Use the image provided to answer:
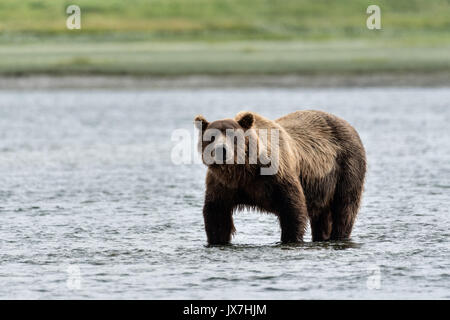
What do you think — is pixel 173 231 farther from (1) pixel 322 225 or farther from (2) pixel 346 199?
(2) pixel 346 199

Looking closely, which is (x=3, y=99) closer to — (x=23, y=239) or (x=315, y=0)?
(x=23, y=239)

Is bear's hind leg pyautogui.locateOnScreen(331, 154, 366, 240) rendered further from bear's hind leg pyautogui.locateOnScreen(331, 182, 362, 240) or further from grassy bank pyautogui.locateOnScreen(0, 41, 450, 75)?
grassy bank pyautogui.locateOnScreen(0, 41, 450, 75)

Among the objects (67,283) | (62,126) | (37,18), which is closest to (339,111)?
(62,126)

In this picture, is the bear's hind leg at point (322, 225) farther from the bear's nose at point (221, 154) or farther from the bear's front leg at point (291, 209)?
the bear's nose at point (221, 154)

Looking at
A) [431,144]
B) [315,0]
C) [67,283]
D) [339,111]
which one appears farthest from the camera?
[315,0]

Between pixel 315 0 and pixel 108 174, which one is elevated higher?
pixel 315 0

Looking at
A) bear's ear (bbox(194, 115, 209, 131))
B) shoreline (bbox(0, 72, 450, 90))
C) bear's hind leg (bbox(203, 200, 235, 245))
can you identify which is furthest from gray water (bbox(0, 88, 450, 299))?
shoreline (bbox(0, 72, 450, 90))

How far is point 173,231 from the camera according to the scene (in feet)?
42.3

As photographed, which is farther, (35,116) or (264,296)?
(35,116)

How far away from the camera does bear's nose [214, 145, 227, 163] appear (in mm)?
10336

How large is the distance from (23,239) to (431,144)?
13.2m

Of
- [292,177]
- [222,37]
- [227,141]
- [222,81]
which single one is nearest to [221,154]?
[227,141]

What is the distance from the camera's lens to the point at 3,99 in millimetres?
44281

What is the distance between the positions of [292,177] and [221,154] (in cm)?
104
